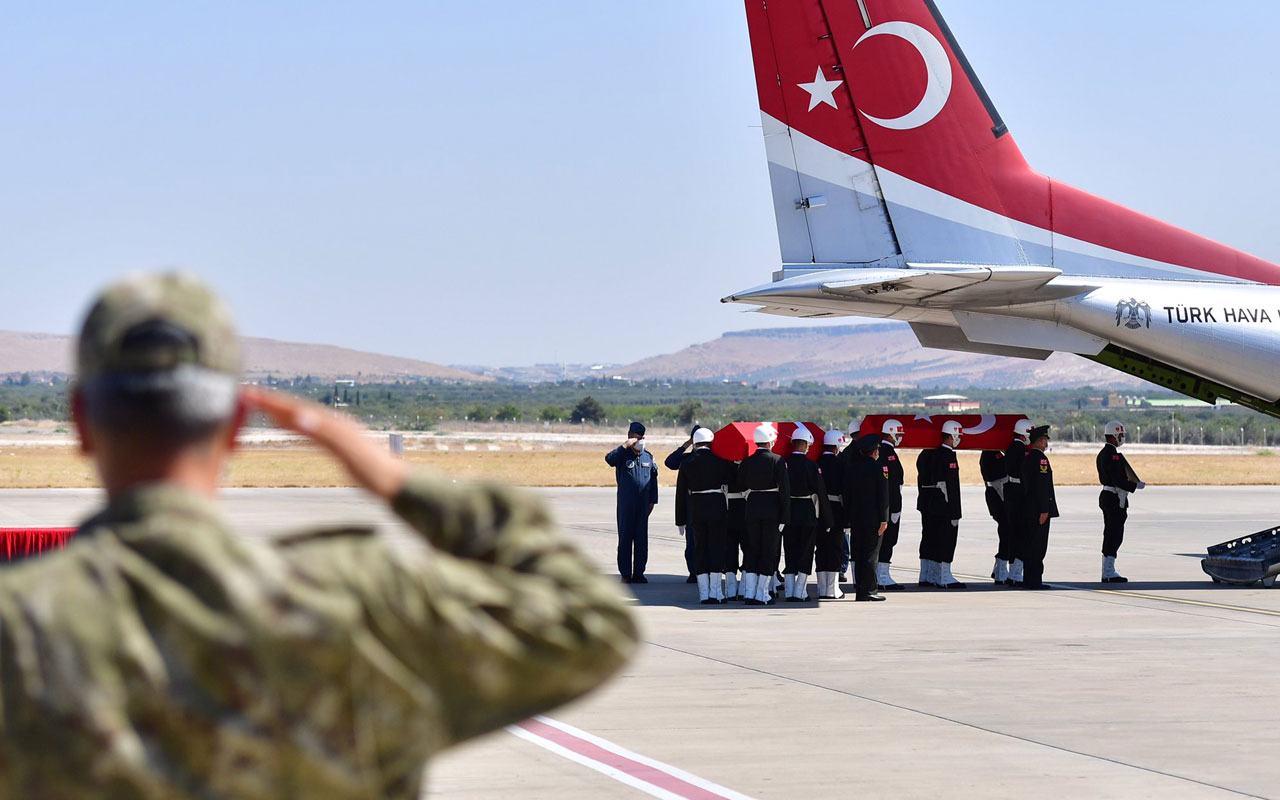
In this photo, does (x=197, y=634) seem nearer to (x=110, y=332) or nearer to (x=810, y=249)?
(x=110, y=332)

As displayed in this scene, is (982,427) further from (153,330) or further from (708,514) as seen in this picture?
(153,330)

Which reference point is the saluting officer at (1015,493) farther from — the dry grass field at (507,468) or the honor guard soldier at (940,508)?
the dry grass field at (507,468)

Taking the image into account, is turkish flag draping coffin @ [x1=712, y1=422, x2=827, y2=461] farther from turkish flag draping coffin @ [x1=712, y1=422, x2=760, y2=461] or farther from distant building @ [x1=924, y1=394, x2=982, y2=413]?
distant building @ [x1=924, y1=394, x2=982, y2=413]

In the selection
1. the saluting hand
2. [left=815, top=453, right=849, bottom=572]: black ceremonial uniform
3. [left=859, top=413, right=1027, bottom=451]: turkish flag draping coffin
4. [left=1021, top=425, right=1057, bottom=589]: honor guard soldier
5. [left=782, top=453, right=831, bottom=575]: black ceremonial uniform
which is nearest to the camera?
the saluting hand

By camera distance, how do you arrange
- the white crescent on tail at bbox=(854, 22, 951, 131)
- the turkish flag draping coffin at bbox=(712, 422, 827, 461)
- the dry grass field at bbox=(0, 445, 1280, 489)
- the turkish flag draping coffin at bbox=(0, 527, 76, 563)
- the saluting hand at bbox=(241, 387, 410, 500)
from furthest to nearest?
the dry grass field at bbox=(0, 445, 1280, 489), the white crescent on tail at bbox=(854, 22, 951, 131), the turkish flag draping coffin at bbox=(712, 422, 827, 461), the turkish flag draping coffin at bbox=(0, 527, 76, 563), the saluting hand at bbox=(241, 387, 410, 500)

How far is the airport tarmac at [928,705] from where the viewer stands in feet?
22.7

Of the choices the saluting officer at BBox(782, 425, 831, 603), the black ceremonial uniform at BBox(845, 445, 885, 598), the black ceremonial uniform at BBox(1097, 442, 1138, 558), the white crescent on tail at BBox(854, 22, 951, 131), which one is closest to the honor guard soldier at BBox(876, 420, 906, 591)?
the black ceremonial uniform at BBox(845, 445, 885, 598)

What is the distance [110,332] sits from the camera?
189 centimetres

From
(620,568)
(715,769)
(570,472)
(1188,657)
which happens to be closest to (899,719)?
(715,769)

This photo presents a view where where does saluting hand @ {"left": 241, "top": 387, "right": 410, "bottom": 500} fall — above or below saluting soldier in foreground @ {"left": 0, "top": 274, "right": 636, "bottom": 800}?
above

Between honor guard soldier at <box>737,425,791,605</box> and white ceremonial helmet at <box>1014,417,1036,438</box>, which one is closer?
honor guard soldier at <box>737,425,791,605</box>

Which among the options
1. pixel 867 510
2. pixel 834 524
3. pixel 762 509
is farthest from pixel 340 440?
pixel 834 524

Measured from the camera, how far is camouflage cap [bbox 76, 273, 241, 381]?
74.4 inches

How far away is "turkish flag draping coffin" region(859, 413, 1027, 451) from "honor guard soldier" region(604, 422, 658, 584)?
94.7 inches
